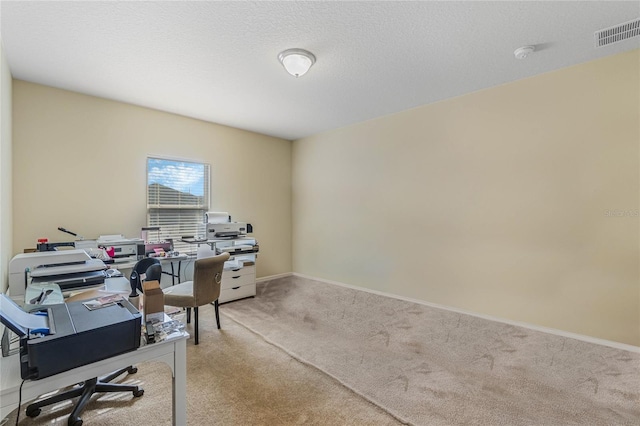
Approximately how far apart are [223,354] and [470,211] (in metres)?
2.97

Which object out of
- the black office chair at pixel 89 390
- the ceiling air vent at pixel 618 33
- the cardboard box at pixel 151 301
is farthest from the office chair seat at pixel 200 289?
the ceiling air vent at pixel 618 33

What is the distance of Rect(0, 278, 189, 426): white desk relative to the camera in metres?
0.94

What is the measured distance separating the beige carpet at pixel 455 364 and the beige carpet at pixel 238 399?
0.56 feet

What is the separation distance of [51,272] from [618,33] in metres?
4.38

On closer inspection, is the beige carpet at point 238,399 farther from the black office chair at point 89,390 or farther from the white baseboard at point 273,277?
the white baseboard at point 273,277

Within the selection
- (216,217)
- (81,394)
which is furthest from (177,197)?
(81,394)

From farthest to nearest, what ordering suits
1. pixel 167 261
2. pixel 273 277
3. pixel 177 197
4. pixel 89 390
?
pixel 273 277 → pixel 177 197 → pixel 167 261 → pixel 89 390

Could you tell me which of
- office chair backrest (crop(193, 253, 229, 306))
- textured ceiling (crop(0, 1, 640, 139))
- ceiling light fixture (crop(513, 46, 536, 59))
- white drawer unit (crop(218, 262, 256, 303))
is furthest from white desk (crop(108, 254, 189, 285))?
ceiling light fixture (crop(513, 46, 536, 59))

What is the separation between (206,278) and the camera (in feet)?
9.41

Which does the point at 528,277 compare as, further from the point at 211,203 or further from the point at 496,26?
the point at 211,203

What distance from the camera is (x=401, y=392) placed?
206 centimetres

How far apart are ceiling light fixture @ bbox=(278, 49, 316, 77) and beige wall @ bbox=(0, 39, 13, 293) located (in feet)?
7.11

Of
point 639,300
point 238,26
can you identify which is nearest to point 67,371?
point 238,26

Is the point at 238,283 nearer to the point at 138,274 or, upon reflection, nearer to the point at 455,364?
the point at 138,274
